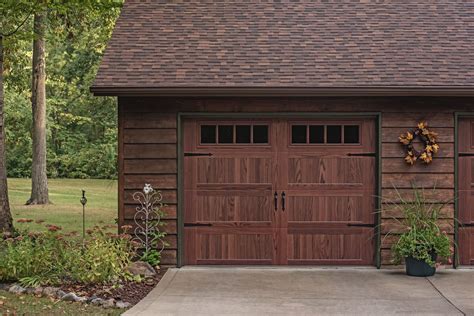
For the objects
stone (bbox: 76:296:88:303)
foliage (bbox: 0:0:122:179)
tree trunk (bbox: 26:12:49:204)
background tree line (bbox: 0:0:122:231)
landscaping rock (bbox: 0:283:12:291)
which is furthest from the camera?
foliage (bbox: 0:0:122:179)

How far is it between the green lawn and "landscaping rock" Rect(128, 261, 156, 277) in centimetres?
435

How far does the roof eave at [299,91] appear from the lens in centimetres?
897

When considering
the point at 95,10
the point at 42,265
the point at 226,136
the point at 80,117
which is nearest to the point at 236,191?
the point at 226,136

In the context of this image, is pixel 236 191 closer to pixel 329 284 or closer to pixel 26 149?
pixel 329 284

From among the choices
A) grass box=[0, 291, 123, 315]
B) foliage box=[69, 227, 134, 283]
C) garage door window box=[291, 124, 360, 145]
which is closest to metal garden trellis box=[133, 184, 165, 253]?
foliage box=[69, 227, 134, 283]

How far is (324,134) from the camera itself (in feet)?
31.1

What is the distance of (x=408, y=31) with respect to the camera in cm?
1022

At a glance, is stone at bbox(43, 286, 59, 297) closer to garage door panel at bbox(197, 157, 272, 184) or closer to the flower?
the flower

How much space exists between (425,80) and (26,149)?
21.5m

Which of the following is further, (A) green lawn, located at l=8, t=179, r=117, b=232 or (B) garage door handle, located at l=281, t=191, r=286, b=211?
(A) green lawn, located at l=8, t=179, r=117, b=232

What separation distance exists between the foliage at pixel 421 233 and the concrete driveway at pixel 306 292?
0.95ft

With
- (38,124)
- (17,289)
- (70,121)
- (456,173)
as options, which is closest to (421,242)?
(456,173)

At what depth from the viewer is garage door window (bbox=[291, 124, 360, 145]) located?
31.1 ft

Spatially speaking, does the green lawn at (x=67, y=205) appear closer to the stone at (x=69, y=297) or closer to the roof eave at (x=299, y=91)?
the roof eave at (x=299, y=91)
